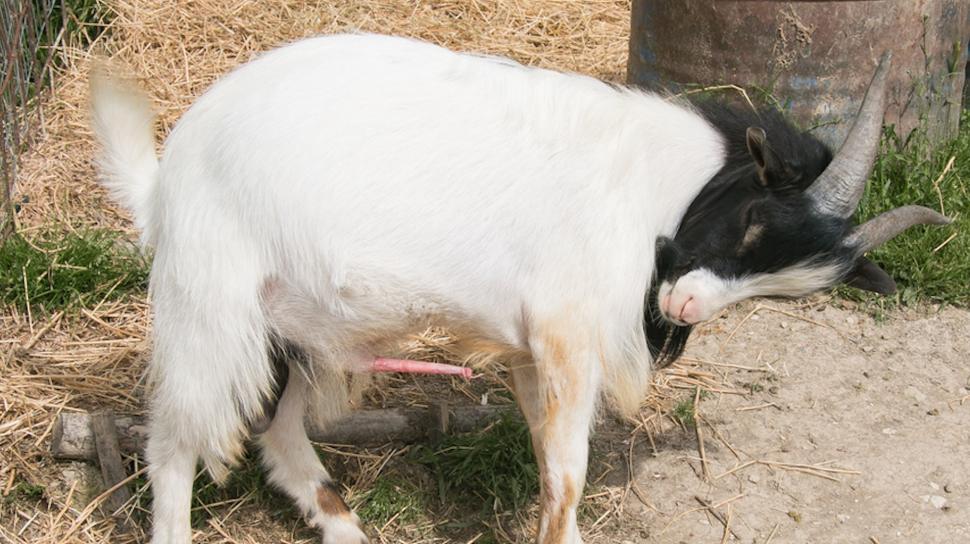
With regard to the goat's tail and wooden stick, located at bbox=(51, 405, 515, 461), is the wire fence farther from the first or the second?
wooden stick, located at bbox=(51, 405, 515, 461)

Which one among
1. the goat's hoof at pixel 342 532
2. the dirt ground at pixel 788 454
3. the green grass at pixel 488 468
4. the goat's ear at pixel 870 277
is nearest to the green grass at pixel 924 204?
the dirt ground at pixel 788 454

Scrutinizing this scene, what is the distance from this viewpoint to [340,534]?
4.11m

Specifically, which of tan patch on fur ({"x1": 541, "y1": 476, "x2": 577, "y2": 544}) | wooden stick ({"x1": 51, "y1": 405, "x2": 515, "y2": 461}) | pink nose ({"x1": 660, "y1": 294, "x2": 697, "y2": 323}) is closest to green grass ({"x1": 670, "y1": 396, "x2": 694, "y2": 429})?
wooden stick ({"x1": 51, "y1": 405, "x2": 515, "y2": 461})

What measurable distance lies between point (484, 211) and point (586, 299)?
389mm

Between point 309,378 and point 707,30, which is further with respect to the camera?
point 707,30

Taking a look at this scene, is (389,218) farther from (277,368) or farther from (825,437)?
(825,437)

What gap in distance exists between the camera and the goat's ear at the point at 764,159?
11.1 feet

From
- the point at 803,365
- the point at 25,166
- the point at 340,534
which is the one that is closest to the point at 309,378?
the point at 340,534

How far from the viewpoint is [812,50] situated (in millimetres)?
5422

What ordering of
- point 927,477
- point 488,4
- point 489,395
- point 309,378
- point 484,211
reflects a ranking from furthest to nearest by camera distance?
point 488,4 → point 489,395 → point 927,477 → point 309,378 → point 484,211

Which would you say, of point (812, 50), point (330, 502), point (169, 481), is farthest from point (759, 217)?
point (812, 50)

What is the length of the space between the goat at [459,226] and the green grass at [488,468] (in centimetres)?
→ 63

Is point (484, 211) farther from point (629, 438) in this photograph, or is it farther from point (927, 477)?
point (927, 477)

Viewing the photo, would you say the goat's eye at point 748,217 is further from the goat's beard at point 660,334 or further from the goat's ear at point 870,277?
the goat's ear at point 870,277
